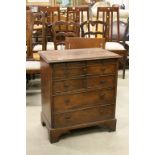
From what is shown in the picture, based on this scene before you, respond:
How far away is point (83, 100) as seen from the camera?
253 cm

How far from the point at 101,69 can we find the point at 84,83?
226 millimetres

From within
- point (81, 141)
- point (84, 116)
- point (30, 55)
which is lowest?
point (81, 141)

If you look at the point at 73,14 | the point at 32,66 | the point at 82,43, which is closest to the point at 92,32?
the point at 82,43

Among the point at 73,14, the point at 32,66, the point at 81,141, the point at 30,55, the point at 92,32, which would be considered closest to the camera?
the point at 81,141

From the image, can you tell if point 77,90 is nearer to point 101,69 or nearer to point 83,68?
point 83,68

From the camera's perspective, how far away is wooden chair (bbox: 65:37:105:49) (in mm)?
3131

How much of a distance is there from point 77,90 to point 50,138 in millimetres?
514

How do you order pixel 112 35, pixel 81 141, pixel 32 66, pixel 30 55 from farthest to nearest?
pixel 112 35, pixel 30 55, pixel 32 66, pixel 81 141

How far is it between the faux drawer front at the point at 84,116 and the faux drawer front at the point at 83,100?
51 mm

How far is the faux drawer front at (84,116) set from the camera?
2.47 meters

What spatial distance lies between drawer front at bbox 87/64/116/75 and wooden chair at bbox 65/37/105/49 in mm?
600

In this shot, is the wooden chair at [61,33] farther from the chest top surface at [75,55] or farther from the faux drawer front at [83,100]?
the faux drawer front at [83,100]
